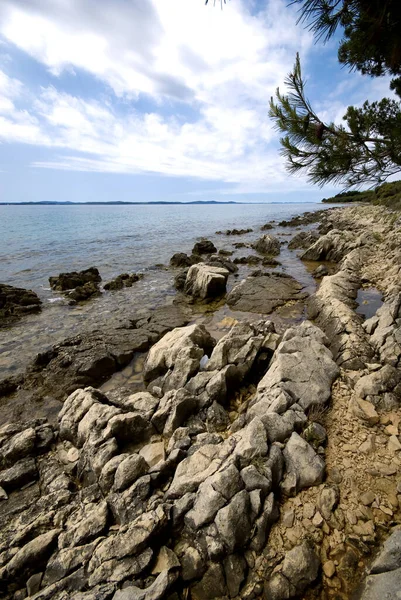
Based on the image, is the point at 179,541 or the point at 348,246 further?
the point at 348,246

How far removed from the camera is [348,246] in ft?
71.1

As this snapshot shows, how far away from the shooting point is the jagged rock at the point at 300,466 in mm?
4215

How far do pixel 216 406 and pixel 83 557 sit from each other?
338 centimetres

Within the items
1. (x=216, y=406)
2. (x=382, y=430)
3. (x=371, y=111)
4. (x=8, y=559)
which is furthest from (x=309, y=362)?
(x=8, y=559)

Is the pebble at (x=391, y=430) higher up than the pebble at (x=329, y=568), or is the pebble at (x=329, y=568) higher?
the pebble at (x=391, y=430)

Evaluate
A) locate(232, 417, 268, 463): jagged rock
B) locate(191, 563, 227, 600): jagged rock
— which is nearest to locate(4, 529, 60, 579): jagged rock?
locate(191, 563, 227, 600): jagged rock

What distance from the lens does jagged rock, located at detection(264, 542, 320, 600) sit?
3199 mm

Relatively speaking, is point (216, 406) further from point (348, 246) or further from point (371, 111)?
point (348, 246)

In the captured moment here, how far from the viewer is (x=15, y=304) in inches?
593

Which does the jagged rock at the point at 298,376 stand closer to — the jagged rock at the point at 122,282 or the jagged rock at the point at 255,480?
the jagged rock at the point at 255,480

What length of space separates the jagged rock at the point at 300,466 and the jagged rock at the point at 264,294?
8.78 meters

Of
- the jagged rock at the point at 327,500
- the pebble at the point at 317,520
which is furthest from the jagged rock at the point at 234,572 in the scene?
the jagged rock at the point at 327,500

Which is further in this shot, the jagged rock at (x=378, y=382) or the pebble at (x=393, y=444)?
the jagged rock at (x=378, y=382)

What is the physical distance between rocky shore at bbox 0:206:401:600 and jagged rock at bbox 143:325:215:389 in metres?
0.05
